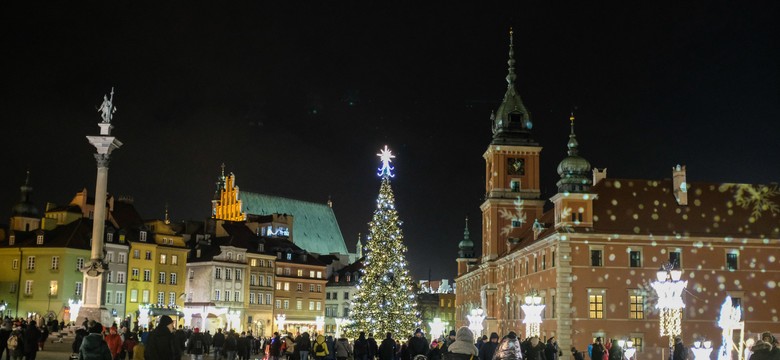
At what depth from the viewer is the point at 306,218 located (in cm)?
11550

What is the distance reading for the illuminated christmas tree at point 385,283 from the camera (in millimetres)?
52344

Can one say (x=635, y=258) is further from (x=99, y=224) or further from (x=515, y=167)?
(x=99, y=224)

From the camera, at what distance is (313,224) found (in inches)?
4567

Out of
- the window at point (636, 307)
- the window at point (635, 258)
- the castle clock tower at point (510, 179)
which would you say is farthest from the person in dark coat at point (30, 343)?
the castle clock tower at point (510, 179)

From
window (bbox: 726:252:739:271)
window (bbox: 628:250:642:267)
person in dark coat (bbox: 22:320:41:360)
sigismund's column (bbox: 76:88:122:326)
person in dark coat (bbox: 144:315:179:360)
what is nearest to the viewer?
person in dark coat (bbox: 144:315:179:360)

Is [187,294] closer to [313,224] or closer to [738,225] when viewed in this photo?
[313,224]

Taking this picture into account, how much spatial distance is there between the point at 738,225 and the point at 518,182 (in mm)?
22186

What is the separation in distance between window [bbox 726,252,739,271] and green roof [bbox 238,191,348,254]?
2526 inches

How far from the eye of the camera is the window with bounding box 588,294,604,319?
52.2m

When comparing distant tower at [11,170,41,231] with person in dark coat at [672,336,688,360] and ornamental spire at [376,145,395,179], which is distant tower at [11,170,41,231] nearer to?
ornamental spire at [376,145,395,179]

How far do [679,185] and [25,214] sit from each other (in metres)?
56.5

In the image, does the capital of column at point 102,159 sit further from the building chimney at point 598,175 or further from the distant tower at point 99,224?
the building chimney at point 598,175

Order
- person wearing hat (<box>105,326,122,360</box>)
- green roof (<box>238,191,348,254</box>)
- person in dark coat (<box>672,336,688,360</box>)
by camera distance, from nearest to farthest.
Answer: person wearing hat (<box>105,326,122,360</box>), person in dark coat (<box>672,336,688,360</box>), green roof (<box>238,191,348,254</box>)

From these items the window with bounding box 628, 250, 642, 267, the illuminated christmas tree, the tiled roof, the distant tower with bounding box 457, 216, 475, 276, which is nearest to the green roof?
the distant tower with bounding box 457, 216, 475, 276
